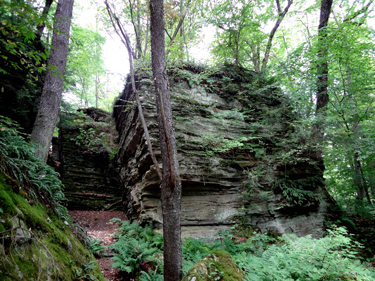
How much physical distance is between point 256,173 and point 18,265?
7.88 m

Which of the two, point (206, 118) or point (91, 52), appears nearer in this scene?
point (206, 118)

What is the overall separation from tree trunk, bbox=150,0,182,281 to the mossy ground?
1.37 metres

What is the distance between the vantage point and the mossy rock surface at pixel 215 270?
2.87 m

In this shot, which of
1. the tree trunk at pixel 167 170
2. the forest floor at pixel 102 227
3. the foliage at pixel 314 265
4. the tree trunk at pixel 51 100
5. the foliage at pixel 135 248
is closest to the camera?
the foliage at pixel 314 265

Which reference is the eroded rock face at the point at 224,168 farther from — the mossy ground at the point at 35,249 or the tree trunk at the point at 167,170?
the mossy ground at the point at 35,249

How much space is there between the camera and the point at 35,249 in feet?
7.68

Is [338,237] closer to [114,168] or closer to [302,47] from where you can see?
[302,47]


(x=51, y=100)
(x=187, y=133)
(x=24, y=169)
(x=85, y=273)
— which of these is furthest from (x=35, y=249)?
(x=187, y=133)

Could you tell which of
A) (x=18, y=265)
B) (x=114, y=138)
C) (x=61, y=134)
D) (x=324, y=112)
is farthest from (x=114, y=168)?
(x=324, y=112)

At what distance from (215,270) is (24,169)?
3.73 meters

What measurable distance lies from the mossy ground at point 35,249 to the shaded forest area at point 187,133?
0.02 meters

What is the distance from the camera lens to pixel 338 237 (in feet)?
13.0

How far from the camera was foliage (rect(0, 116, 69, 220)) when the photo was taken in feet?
10.0

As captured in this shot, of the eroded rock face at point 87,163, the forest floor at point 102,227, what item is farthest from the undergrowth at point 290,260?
the eroded rock face at point 87,163
